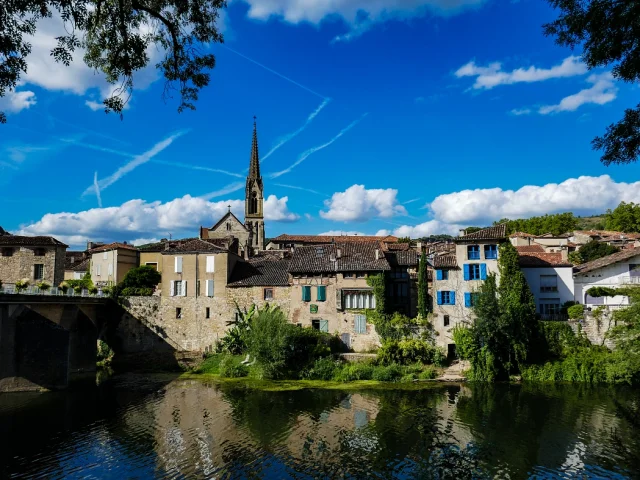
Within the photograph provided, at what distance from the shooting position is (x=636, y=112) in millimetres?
8422

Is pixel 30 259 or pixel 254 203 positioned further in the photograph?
pixel 254 203

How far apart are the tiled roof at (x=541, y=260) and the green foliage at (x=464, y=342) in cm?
890

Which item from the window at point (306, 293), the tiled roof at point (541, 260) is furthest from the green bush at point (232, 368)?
the tiled roof at point (541, 260)

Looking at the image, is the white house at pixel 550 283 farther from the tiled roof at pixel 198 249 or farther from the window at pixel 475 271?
the tiled roof at pixel 198 249

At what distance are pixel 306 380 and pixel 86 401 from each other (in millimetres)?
13314

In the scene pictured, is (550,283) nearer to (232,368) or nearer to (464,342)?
(464,342)

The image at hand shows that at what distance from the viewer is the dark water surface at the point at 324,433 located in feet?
56.8

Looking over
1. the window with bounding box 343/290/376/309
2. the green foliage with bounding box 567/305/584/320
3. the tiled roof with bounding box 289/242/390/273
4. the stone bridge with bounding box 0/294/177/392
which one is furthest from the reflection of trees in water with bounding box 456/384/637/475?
the stone bridge with bounding box 0/294/177/392

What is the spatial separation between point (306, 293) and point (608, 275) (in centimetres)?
2429

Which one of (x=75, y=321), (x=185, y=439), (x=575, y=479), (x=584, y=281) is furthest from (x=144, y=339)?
(x=584, y=281)

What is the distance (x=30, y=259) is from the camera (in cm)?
4238

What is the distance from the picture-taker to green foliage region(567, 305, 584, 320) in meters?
33.5

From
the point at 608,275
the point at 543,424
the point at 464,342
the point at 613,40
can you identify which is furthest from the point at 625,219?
the point at 613,40

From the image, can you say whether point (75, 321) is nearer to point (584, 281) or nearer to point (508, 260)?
point (508, 260)
